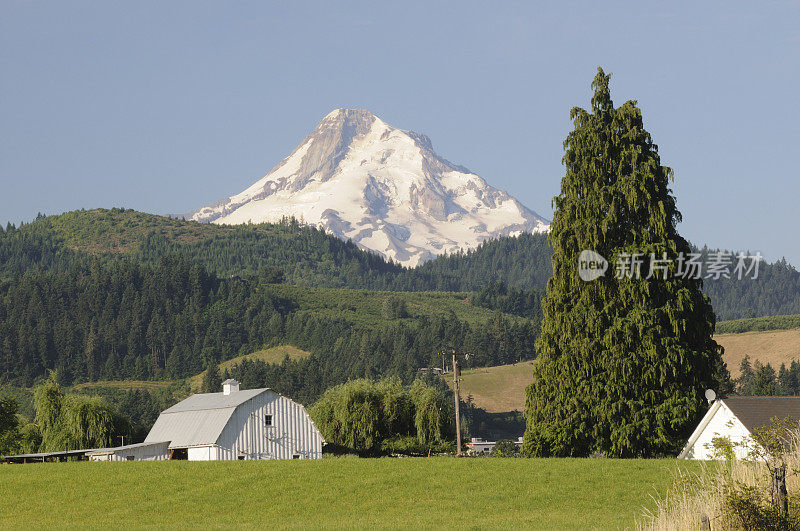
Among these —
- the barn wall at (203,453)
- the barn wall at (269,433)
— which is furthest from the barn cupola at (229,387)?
the barn wall at (203,453)

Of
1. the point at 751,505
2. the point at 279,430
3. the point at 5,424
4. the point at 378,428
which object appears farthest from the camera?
the point at 378,428

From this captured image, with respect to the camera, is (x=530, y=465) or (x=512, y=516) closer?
(x=512, y=516)

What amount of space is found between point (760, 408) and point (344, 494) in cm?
2426

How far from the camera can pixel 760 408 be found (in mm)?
52375

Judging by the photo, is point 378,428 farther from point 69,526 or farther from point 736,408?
point 69,526

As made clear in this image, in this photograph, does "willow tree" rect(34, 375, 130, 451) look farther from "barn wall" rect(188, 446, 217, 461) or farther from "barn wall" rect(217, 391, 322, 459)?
"barn wall" rect(217, 391, 322, 459)

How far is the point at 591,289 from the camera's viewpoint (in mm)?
51844

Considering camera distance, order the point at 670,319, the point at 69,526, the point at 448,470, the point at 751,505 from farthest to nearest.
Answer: the point at 670,319
the point at 448,470
the point at 69,526
the point at 751,505

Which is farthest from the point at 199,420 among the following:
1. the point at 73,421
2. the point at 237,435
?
the point at 73,421

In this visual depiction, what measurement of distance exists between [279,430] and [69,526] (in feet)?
141

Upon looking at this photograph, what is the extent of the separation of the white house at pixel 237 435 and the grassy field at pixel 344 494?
25.6m

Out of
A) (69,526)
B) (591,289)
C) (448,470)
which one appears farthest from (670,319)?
(69,526)

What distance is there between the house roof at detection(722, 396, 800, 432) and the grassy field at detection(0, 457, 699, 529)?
7.27 meters

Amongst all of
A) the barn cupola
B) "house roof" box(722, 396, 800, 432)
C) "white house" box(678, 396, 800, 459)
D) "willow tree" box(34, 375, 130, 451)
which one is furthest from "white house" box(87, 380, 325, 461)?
"house roof" box(722, 396, 800, 432)
